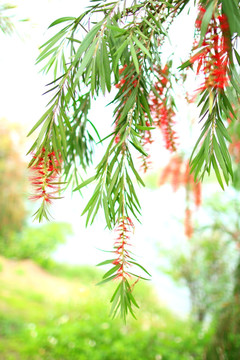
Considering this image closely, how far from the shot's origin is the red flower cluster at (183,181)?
200cm

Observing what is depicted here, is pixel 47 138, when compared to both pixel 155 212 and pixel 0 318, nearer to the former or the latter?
pixel 0 318

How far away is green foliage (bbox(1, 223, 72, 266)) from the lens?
5.38 meters

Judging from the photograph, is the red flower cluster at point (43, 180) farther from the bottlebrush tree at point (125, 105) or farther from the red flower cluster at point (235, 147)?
the red flower cluster at point (235, 147)

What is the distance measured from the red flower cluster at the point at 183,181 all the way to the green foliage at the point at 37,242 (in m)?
3.69

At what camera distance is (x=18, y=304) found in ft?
12.5

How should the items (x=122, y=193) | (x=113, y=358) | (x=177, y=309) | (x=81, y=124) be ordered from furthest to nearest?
1. (x=177, y=309)
2. (x=113, y=358)
3. (x=81, y=124)
4. (x=122, y=193)

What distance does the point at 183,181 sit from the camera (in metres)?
2.09

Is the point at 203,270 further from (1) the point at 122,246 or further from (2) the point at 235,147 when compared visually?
(1) the point at 122,246

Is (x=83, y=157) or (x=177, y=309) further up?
(x=83, y=157)

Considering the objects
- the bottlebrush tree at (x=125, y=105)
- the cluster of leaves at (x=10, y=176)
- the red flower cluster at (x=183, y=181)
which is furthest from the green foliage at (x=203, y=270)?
the bottlebrush tree at (x=125, y=105)

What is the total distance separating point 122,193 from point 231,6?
0.27 m

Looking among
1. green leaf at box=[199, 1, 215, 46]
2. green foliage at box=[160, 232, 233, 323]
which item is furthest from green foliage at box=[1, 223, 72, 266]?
green leaf at box=[199, 1, 215, 46]

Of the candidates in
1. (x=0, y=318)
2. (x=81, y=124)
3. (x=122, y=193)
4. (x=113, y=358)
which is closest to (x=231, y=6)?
(x=122, y=193)

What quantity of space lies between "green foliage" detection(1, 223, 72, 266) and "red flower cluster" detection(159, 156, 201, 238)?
3690 millimetres
